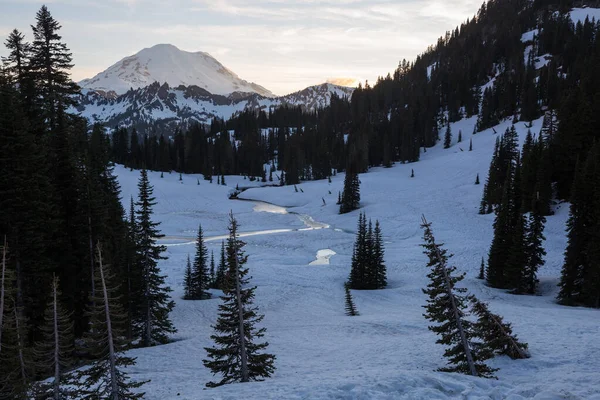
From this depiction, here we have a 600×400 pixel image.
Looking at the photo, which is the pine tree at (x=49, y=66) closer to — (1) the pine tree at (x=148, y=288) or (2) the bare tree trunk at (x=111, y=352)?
(1) the pine tree at (x=148, y=288)

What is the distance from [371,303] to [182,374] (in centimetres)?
2176

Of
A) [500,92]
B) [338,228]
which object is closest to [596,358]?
[338,228]

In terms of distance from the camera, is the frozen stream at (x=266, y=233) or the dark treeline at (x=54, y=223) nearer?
the dark treeline at (x=54, y=223)

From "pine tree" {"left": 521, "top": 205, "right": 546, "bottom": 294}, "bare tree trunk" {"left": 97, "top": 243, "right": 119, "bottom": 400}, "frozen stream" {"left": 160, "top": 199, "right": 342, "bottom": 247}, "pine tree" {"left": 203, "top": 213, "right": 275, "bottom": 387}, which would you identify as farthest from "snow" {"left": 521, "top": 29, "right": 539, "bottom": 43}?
"bare tree trunk" {"left": 97, "top": 243, "right": 119, "bottom": 400}

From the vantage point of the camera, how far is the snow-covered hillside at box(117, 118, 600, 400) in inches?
448

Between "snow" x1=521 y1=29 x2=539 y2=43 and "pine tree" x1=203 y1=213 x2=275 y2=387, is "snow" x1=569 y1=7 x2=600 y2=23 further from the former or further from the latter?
"pine tree" x1=203 y1=213 x2=275 y2=387

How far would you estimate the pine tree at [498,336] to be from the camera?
14625 mm

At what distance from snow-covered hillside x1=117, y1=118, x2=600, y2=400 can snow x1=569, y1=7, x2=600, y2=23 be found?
10077 cm

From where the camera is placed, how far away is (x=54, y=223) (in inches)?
805

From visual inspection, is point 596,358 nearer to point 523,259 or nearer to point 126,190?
point 523,259

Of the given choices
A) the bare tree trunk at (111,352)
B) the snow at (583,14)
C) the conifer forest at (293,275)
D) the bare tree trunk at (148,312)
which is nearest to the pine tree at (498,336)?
the conifer forest at (293,275)

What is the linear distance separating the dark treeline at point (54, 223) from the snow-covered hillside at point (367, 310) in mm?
4270

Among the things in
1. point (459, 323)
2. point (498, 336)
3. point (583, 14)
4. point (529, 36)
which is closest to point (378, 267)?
point (498, 336)

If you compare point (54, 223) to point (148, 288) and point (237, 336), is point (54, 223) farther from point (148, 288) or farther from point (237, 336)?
point (237, 336)
